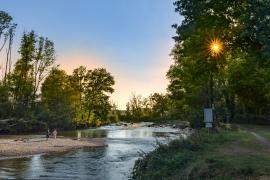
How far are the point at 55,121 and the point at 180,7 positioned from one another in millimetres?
75986

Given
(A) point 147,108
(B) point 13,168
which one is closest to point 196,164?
(B) point 13,168

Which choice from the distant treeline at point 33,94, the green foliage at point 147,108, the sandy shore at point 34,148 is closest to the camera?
the sandy shore at point 34,148

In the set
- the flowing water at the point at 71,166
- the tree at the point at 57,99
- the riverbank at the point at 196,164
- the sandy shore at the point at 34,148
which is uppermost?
the tree at the point at 57,99

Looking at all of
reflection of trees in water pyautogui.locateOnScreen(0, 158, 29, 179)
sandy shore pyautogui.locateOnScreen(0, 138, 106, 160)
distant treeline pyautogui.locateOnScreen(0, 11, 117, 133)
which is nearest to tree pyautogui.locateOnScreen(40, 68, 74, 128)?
distant treeline pyautogui.locateOnScreen(0, 11, 117, 133)

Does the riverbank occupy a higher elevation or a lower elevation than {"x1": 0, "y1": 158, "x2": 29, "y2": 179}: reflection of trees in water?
higher

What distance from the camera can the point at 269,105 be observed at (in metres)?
71.6

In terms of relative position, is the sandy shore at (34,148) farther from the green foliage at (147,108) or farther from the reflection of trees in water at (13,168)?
the green foliage at (147,108)

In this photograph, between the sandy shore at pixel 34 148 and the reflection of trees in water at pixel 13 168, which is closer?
the reflection of trees in water at pixel 13 168

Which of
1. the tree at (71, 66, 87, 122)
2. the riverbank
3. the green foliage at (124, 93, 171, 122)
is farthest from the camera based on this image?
the green foliage at (124, 93, 171, 122)

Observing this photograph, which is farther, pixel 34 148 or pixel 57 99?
pixel 57 99

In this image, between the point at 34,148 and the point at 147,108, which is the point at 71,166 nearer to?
the point at 34,148

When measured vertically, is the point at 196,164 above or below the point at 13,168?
above

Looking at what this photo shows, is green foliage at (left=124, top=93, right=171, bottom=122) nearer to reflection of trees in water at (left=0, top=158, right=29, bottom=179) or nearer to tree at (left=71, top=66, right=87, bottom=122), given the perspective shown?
tree at (left=71, top=66, right=87, bottom=122)

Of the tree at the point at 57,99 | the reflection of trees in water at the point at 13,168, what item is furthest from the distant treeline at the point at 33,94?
the reflection of trees in water at the point at 13,168
